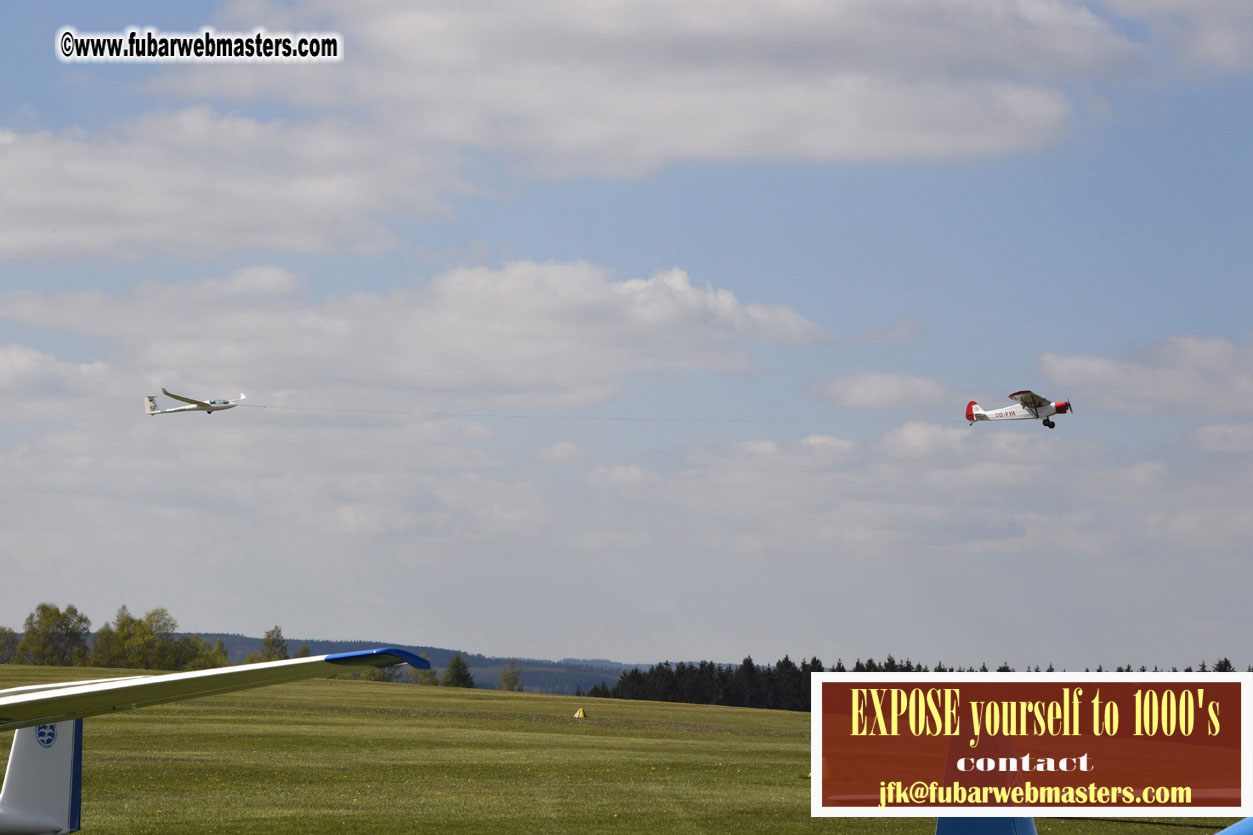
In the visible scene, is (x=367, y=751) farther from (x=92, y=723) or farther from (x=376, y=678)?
(x=376, y=678)

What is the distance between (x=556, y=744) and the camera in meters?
45.8

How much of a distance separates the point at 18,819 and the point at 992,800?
11.1 meters

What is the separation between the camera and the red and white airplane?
1730 inches

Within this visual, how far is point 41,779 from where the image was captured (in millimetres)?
14438

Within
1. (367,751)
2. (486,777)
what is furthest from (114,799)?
(367,751)

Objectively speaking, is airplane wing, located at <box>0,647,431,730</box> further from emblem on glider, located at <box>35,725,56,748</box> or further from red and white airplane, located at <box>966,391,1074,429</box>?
red and white airplane, located at <box>966,391,1074,429</box>

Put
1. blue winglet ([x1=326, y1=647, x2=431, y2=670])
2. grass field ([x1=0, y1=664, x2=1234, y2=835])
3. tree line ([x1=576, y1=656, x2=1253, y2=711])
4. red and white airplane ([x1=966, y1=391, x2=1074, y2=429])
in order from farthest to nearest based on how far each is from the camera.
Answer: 1. tree line ([x1=576, y1=656, x2=1253, y2=711])
2. red and white airplane ([x1=966, y1=391, x2=1074, y2=429])
3. grass field ([x1=0, y1=664, x2=1234, y2=835])
4. blue winglet ([x1=326, y1=647, x2=431, y2=670])

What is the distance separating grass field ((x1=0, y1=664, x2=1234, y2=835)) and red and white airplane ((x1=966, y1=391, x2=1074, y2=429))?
1347cm

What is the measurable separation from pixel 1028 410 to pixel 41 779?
36.5 metres

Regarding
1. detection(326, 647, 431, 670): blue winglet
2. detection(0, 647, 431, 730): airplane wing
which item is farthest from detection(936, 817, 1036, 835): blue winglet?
detection(0, 647, 431, 730): airplane wing

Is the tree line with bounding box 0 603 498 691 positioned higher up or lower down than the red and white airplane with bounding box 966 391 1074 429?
lower down

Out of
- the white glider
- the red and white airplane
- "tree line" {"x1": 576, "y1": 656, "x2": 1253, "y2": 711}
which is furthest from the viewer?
"tree line" {"x1": 576, "y1": 656, "x2": 1253, "y2": 711}

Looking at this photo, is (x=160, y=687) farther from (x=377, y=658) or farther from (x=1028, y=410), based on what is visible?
(x=1028, y=410)

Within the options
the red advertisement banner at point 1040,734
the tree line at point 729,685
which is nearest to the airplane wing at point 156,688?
the red advertisement banner at point 1040,734
